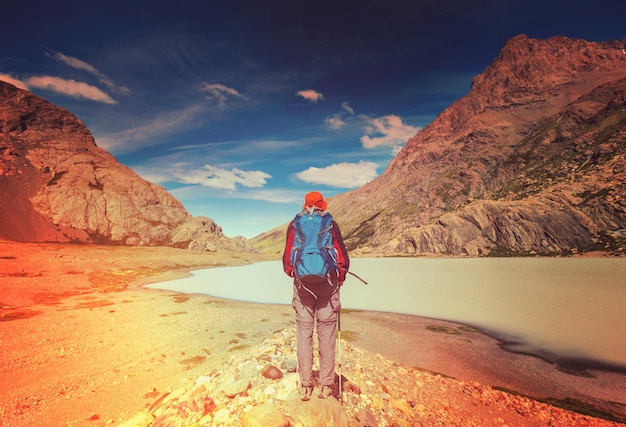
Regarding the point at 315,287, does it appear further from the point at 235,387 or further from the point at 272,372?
the point at 235,387

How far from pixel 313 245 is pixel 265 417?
3717mm

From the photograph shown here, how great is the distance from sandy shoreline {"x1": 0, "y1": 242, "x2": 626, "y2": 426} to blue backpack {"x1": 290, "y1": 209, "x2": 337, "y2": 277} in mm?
7426

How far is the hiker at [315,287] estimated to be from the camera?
20.9 feet

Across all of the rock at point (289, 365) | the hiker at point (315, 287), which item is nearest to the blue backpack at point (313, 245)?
the hiker at point (315, 287)

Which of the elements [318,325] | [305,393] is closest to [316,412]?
[305,393]

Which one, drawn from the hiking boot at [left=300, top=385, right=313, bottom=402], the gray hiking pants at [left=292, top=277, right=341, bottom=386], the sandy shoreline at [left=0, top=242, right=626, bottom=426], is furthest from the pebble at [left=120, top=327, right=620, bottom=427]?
the sandy shoreline at [left=0, top=242, right=626, bottom=426]

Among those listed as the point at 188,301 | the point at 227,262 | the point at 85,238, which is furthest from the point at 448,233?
the point at 85,238

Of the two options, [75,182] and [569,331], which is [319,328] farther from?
[75,182]

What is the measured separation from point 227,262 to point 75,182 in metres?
124

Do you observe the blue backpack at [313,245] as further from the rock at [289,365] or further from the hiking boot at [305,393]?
the rock at [289,365]

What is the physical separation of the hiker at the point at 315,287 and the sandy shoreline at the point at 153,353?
626cm

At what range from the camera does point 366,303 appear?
3183 centimetres

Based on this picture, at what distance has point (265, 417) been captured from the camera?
19.3ft

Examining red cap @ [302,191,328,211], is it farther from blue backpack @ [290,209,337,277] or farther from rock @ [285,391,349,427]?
rock @ [285,391,349,427]
